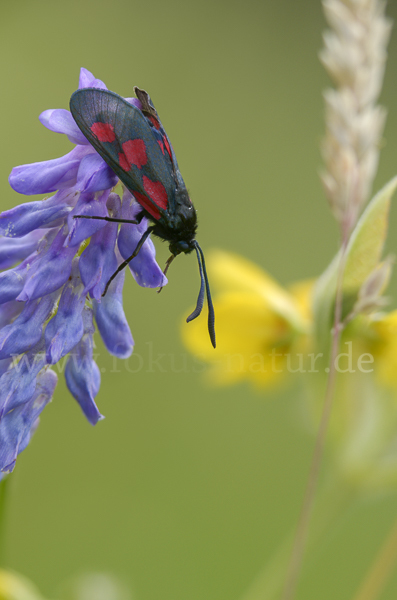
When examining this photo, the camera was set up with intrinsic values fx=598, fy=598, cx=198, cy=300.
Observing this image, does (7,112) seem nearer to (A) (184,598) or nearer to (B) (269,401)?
(B) (269,401)

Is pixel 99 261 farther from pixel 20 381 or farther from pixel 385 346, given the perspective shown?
pixel 385 346

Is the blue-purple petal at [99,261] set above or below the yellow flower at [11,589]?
above

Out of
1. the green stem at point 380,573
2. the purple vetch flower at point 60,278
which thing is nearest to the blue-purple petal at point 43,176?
the purple vetch flower at point 60,278


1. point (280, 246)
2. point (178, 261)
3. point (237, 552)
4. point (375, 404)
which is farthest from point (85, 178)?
point (280, 246)

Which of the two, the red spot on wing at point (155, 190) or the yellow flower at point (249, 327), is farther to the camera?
the yellow flower at point (249, 327)

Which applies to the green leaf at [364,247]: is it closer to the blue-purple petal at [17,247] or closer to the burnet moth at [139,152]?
the burnet moth at [139,152]

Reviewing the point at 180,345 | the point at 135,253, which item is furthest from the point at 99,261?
the point at 180,345

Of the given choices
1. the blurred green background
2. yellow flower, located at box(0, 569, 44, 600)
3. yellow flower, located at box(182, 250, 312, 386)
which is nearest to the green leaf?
yellow flower, located at box(182, 250, 312, 386)
